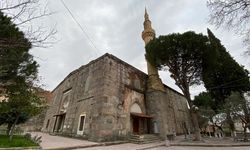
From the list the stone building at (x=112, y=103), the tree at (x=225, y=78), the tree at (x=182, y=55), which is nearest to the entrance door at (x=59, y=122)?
the stone building at (x=112, y=103)

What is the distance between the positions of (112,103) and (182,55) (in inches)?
306

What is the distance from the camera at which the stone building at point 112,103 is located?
13695mm

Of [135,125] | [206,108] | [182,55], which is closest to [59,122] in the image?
[135,125]

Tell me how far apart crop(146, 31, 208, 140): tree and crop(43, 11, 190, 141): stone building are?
242 centimetres

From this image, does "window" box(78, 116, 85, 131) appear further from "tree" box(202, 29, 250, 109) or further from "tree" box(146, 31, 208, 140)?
"tree" box(202, 29, 250, 109)

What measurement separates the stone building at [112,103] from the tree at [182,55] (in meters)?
2.42

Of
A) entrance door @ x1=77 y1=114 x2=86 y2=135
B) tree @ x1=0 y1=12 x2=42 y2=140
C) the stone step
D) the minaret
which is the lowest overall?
the stone step

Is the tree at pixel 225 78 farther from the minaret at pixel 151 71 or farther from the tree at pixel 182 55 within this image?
the minaret at pixel 151 71

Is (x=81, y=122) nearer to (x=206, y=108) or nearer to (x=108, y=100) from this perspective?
(x=108, y=100)

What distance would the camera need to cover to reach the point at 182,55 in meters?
16.2

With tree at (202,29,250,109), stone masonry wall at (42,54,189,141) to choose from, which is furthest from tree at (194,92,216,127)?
stone masonry wall at (42,54,189,141)

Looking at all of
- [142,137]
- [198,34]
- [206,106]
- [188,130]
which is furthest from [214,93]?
[142,137]

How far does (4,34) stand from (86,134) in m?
9.32

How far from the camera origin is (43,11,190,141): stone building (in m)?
13.7
